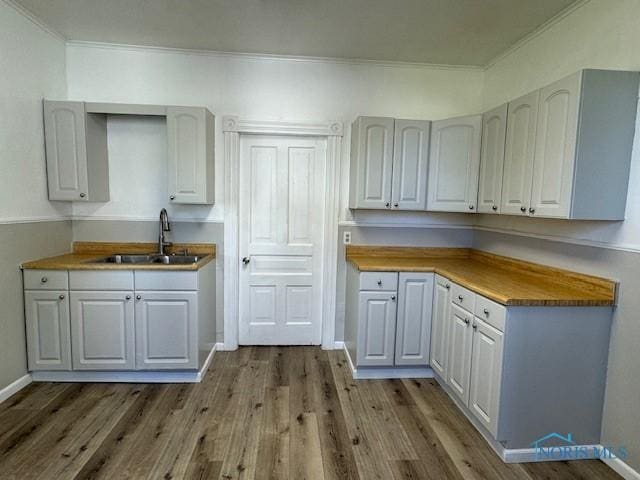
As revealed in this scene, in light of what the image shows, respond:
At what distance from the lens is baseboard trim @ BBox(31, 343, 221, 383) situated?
8.65 ft

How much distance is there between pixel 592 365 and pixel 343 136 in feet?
7.98

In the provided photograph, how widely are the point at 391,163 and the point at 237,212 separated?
143 cm

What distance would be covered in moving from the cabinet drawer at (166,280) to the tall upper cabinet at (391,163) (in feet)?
4.78

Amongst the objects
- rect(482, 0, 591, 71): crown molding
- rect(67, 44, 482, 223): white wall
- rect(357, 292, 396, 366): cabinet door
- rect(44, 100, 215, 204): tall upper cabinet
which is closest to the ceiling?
rect(482, 0, 591, 71): crown molding

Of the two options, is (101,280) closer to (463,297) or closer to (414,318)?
(414,318)

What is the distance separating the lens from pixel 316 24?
8.32 feet

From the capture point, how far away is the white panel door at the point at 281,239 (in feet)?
10.5

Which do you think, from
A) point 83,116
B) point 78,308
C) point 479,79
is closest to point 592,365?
point 479,79

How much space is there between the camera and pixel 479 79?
3.27m

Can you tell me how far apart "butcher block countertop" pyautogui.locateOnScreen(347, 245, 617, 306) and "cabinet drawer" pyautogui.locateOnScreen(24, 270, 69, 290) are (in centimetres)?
217

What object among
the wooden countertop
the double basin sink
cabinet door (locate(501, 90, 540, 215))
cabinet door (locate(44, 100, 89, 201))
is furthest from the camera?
the double basin sink

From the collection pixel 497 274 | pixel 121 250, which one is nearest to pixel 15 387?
pixel 121 250

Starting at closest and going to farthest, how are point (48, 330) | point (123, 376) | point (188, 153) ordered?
point (48, 330)
point (123, 376)
point (188, 153)

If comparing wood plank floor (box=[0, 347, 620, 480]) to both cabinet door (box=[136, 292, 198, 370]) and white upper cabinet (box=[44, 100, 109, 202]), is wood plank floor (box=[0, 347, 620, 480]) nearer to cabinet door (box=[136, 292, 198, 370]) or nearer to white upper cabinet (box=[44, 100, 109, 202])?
cabinet door (box=[136, 292, 198, 370])
